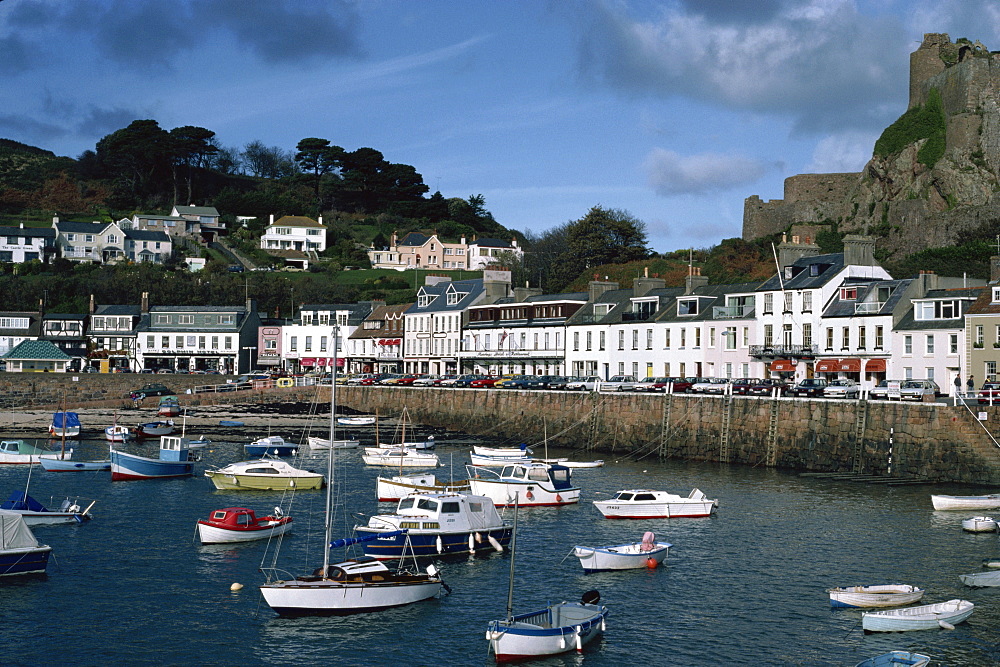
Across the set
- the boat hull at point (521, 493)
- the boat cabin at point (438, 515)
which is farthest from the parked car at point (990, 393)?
the boat cabin at point (438, 515)

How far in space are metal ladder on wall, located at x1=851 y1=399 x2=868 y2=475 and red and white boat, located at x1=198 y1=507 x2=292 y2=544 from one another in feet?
107

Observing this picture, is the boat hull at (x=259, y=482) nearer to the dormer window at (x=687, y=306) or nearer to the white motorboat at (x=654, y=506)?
the white motorboat at (x=654, y=506)

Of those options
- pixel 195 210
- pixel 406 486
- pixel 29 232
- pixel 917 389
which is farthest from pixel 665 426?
pixel 195 210

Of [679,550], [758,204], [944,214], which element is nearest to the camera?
[679,550]

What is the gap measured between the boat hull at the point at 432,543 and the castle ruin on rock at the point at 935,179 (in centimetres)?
8812

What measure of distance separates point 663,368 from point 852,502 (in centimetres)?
3903

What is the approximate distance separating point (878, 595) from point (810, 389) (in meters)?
35.5

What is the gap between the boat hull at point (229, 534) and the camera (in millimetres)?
39875

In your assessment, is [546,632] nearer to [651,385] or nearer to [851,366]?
[651,385]

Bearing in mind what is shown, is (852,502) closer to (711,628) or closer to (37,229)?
(711,628)

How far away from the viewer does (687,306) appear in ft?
280

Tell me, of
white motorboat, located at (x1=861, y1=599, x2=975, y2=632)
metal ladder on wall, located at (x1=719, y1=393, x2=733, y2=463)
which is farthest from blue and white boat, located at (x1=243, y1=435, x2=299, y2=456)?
white motorboat, located at (x1=861, y1=599, x2=975, y2=632)

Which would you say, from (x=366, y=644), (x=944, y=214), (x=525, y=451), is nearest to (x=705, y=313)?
(x=525, y=451)

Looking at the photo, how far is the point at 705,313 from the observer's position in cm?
8281
